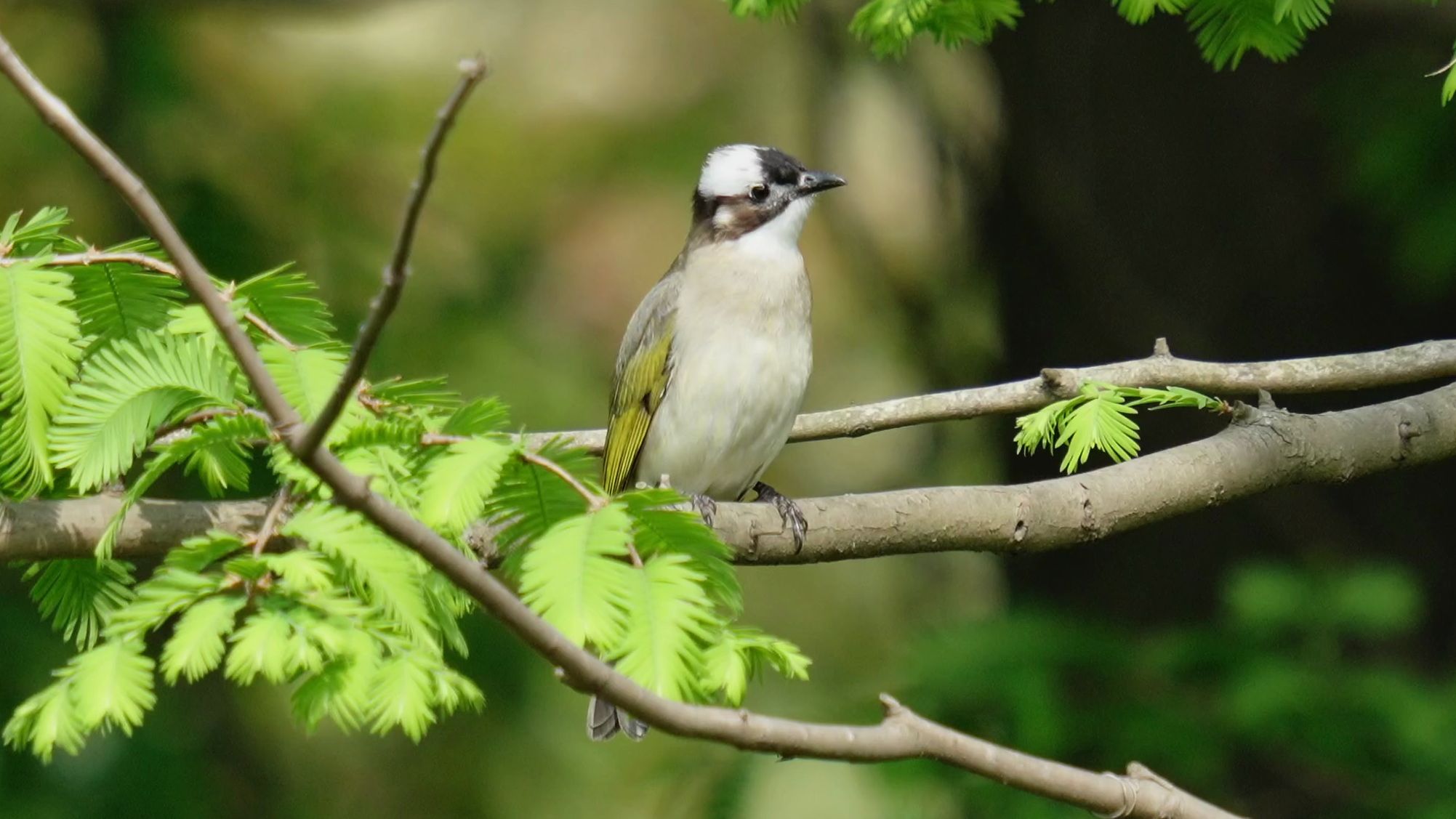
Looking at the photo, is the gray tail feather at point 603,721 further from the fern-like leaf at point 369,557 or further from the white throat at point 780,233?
the fern-like leaf at point 369,557

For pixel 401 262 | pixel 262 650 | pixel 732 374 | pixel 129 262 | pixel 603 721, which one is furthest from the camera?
pixel 732 374

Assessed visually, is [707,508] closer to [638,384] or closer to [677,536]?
[677,536]

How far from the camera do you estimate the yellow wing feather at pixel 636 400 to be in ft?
15.8

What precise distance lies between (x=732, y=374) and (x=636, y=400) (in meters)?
0.37

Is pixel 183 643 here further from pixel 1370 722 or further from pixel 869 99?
pixel 869 99

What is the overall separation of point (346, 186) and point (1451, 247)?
481 cm

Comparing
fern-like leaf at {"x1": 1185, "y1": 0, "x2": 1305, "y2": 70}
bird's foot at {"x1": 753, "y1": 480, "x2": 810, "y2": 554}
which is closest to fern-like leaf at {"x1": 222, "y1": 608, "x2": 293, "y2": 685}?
bird's foot at {"x1": 753, "y1": 480, "x2": 810, "y2": 554}

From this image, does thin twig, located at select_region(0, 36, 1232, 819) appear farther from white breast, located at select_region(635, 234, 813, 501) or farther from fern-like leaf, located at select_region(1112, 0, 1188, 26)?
white breast, located at select_region(635, 234, 813, 501)

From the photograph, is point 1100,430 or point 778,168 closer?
point 1100,430

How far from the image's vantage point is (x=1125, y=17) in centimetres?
299

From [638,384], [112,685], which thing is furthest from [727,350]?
[112,685]

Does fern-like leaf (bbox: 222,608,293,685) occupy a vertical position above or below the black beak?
below

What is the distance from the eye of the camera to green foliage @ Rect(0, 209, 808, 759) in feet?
6.44

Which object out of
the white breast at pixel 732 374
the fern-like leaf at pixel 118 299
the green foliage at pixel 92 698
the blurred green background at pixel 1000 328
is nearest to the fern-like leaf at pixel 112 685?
the green foliage at pixel 92 698
